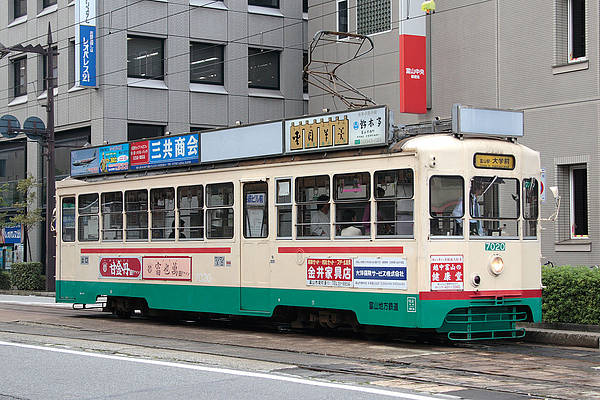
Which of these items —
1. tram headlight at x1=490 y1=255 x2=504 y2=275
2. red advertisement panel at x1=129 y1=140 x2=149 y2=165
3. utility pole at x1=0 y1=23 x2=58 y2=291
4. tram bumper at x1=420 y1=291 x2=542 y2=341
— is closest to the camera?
tram bumper at x1=420 y1=291 x2=542 y2=341

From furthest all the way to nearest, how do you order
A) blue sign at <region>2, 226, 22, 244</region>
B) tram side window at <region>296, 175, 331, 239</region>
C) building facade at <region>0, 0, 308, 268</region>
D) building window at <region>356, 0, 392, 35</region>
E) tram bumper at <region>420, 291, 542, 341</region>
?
blue sign at <region>2, 226, 22, 244</region>, building facade at <region>0, 0, 308, 268</region>, building window at <region>356, 0, 392, 35</region>, tram side window at <region>296, 175, 331, 239</region>, tram bumper at <region>420, 291, 542, 341</region>

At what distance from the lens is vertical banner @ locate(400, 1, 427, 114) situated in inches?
993

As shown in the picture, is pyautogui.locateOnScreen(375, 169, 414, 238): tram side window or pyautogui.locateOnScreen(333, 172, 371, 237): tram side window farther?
pyautogui.locateOnScreen(333, 172, 371, 237): tram side window

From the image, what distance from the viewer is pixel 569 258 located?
21922 millimetres

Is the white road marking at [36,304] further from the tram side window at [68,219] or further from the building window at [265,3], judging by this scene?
the building window at [265,3]

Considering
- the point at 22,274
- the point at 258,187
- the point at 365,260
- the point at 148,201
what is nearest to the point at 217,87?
the point at 22,274

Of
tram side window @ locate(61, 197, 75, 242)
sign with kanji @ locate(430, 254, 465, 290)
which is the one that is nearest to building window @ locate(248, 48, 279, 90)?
tram side window @ locate(61, 197, 75, 242)

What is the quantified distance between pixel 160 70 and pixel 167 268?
666 inches

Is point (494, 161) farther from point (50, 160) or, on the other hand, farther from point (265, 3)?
point (265, 3)

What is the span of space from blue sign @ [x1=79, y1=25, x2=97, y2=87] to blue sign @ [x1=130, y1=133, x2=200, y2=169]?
44.5 feet

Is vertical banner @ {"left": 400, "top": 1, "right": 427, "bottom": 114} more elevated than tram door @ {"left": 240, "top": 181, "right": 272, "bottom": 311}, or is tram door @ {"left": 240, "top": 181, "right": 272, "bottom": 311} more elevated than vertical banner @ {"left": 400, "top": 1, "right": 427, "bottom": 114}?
vertical banner @ {"left": 400, "top": 1, "right": 427, "bottom": 114}

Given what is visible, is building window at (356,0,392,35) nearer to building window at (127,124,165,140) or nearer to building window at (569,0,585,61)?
building window at (569,0,585,61)

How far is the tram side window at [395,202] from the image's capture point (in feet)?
44.1

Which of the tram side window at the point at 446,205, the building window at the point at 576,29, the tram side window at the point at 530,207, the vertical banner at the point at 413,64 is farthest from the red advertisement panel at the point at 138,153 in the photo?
the building window at the point at 576,29
